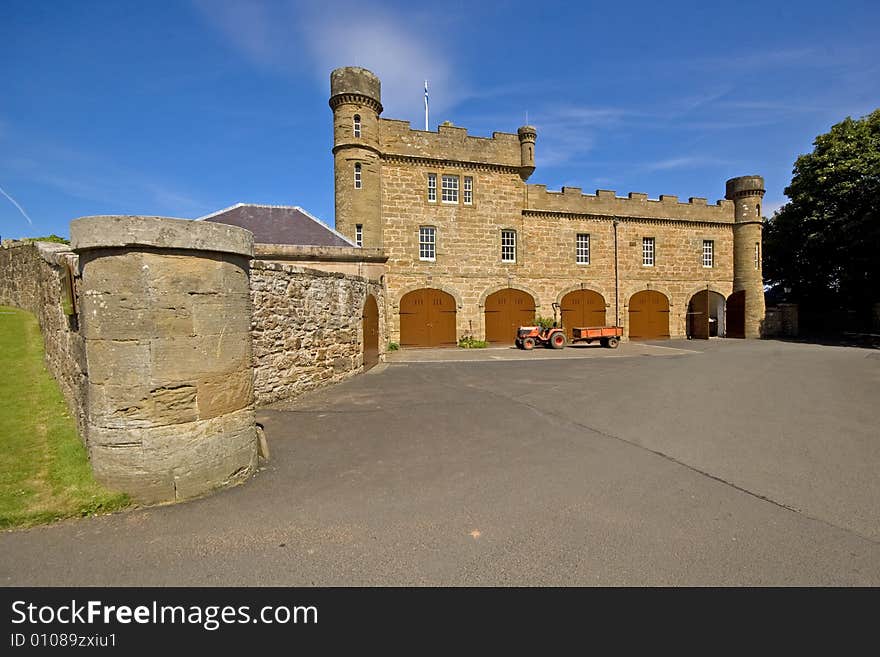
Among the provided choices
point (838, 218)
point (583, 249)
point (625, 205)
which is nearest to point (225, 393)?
point (583, 249)

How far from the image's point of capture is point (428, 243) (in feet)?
71.5

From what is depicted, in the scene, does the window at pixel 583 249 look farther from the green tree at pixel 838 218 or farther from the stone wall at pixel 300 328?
the stone wall at pixel 300 328

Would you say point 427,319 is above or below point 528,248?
below

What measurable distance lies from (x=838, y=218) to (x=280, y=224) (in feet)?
99.0

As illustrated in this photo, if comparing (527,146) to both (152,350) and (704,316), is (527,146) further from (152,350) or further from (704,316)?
(152,350)

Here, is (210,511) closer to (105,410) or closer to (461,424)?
(105,410)

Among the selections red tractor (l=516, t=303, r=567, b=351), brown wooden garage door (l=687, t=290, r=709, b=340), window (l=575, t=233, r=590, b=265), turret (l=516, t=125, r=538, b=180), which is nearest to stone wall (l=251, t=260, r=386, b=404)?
red tractor (l=516, t=303, r=567, b=351)

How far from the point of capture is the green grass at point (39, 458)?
379 cm

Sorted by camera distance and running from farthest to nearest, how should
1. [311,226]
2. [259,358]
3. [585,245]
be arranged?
[585,245]
[311,226]
[259,358]

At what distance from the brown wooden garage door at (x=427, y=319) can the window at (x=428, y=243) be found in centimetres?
177

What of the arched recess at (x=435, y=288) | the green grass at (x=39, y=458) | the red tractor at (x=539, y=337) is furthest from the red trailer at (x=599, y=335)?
the green grass at (x=39, y=458)
